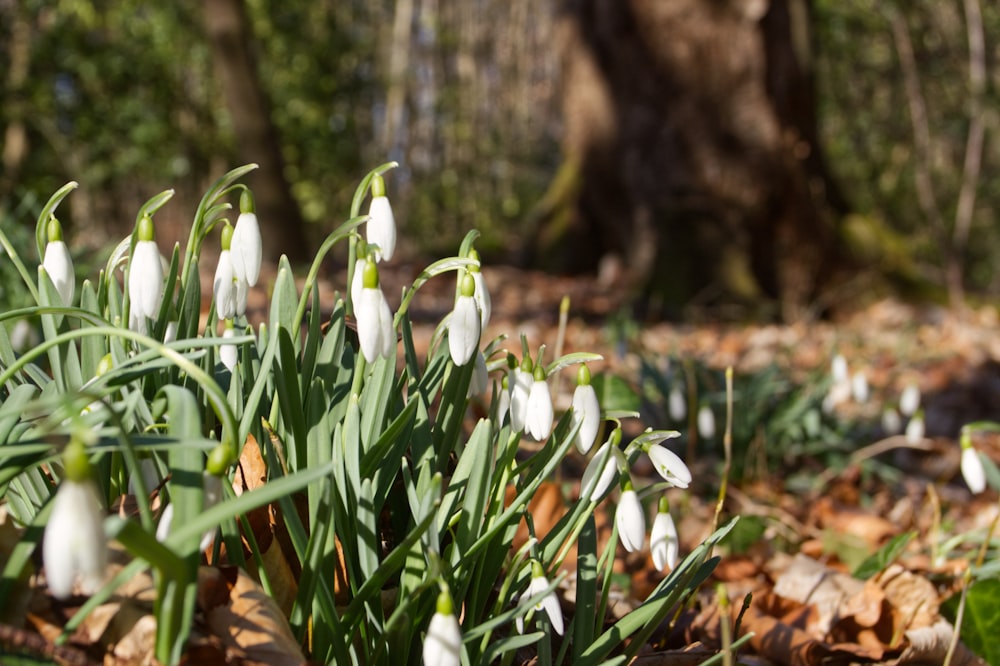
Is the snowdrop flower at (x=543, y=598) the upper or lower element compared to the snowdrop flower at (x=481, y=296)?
lower

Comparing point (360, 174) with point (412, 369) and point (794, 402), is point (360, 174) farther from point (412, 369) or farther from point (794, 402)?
point (412, 369)

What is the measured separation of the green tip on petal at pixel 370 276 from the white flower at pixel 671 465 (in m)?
0.37

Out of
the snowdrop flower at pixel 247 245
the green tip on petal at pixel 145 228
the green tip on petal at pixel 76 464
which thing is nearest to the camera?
the green tip on petal at pixel 76 464

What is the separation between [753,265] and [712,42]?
1343mm

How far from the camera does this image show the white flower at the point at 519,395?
3.59ft

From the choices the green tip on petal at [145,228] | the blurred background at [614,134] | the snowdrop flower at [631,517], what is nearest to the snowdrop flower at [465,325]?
the snowdrop flower at [631,517]

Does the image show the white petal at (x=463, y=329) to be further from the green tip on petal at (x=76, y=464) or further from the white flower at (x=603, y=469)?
the green tip on petal at (x=76, y=464)

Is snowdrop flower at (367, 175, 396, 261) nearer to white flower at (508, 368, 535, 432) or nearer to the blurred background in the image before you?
white flower at (508, 368, 535, 432)

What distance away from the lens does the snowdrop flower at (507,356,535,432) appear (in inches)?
43.2

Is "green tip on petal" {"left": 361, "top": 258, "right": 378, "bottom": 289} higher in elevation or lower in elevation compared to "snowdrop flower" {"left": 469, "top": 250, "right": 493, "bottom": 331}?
higher

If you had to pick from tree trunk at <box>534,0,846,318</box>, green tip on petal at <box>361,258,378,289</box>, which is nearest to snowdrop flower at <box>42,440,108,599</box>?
green tip on petal at <box>361,258,378,289</box>

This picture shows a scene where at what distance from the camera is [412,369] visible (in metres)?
1.26

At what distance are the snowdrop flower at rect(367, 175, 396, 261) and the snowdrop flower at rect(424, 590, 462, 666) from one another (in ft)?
1.52

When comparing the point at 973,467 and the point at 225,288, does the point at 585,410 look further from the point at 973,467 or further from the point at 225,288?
the point at 973,467
